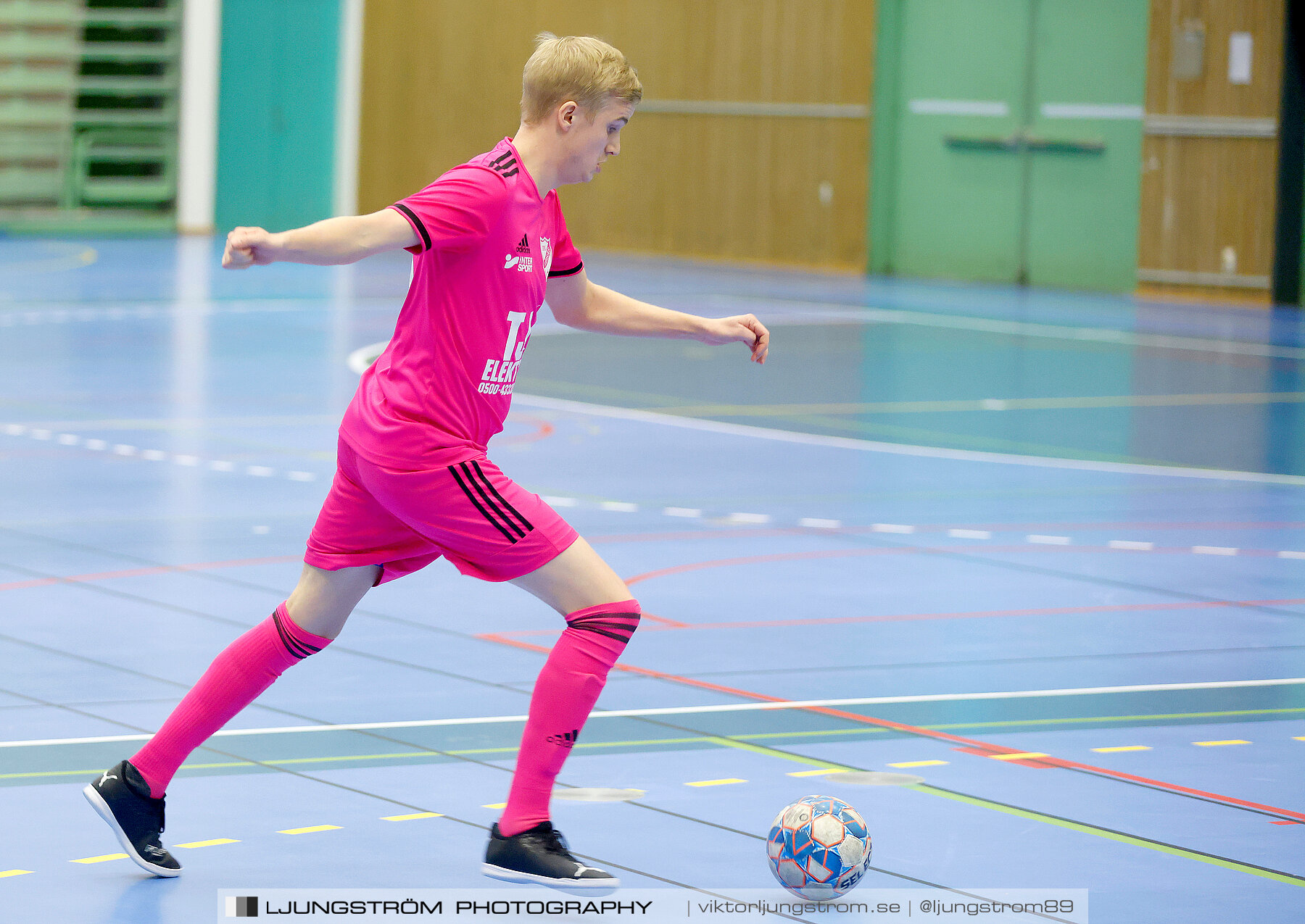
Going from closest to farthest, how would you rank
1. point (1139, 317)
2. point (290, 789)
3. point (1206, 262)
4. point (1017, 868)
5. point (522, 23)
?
point (1017, 868) → point (290, 789) → point (1139, 317) → point (1206, 262) → point (522, 23)

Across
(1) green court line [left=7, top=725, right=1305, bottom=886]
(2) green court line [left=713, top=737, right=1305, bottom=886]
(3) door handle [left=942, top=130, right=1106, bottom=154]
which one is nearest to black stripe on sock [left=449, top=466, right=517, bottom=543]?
(1) green court line [left=7, top=725, right=1305, bottom=886]

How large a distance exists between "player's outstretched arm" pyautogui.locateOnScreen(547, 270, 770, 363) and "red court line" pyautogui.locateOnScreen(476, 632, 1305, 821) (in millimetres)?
1465

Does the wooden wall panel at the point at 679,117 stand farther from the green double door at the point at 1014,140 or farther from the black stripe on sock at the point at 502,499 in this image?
the black stripe on sock at the point at 502,499

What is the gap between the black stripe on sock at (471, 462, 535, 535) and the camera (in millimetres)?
4457

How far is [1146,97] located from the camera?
24.2m

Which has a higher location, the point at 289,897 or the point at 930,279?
the point at 930,279

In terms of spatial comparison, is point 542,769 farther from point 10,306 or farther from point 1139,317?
point 1139,317

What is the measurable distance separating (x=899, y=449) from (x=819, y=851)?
803 centimetres

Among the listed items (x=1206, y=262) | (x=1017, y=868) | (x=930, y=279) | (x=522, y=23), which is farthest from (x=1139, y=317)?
(x=1017, y=868)

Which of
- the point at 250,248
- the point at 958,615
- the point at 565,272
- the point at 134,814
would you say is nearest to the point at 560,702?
the point at 134,814

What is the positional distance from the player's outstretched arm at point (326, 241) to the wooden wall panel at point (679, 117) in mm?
23191

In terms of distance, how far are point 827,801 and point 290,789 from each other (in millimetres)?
1453

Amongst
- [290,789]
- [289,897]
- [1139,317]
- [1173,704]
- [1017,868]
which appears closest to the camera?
[289,897]

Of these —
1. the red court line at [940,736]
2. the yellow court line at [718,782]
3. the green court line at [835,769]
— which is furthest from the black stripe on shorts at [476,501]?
the red court line at [940,736]
